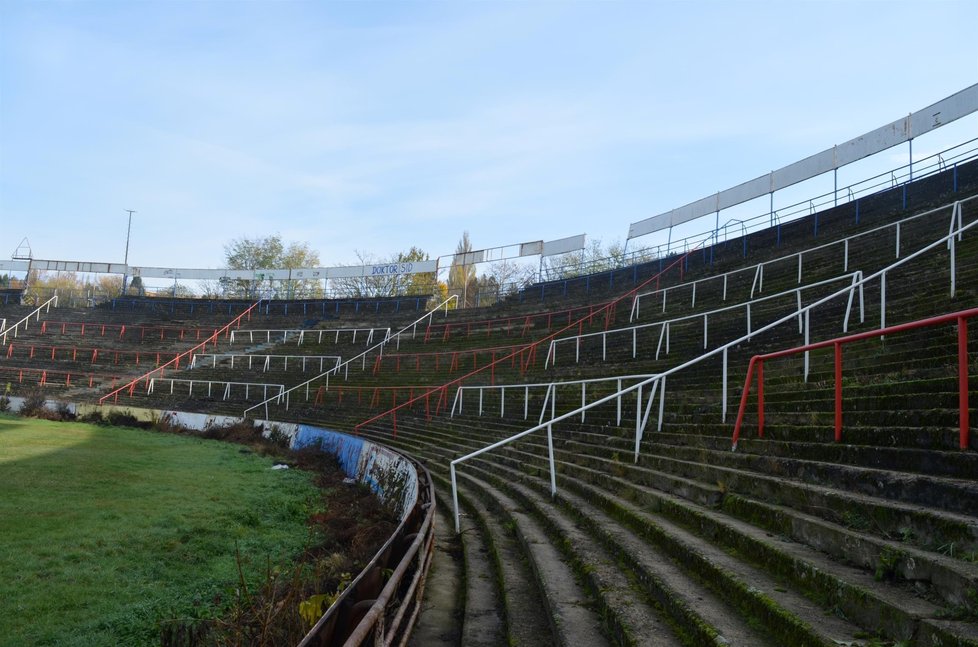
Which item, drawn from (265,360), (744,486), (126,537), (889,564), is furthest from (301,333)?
(889,564)

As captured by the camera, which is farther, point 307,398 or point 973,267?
point 307,398

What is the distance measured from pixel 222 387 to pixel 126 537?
22022mm

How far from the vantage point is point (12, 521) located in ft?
25.4

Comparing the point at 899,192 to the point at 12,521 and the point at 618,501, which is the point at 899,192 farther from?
the point at 12,521

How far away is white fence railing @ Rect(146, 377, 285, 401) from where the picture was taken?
26703mm

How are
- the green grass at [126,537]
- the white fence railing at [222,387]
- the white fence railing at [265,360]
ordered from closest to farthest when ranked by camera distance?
the green grass at [126,537] < the white fence railing at [222,387] < the white fence railing at [265,360]

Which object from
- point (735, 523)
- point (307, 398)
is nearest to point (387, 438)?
point (307, 398)

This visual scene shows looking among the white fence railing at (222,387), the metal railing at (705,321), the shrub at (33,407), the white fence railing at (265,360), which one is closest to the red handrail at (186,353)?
the white fence railing at (222,387)

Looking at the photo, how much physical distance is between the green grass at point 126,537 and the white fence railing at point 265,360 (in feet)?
48.7

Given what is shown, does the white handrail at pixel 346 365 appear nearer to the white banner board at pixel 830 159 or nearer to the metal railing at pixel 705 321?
the metal railing at pixel 705 321

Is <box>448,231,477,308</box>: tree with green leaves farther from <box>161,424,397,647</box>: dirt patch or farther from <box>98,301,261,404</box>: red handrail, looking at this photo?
<box>161,424,397,647</box>: dirt patch

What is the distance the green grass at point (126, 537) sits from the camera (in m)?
5.25

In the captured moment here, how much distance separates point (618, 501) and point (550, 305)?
79.2ft

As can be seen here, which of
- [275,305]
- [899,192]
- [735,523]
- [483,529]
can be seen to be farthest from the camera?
[275,305]
